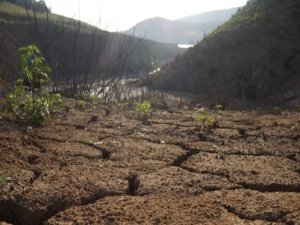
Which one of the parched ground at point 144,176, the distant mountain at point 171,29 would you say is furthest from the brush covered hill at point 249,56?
the distant mountain at point 171,29

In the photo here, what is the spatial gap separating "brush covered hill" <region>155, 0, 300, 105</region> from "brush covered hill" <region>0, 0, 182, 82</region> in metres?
2.24

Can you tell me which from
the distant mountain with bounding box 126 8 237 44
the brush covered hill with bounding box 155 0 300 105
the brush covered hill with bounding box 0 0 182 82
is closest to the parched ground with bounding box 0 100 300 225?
the brush covered hill with bounding box 0 0 182 82

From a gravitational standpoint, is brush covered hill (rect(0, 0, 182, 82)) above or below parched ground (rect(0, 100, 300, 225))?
above

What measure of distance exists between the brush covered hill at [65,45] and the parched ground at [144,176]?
317cm

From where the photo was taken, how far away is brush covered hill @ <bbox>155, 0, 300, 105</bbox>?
14.8m

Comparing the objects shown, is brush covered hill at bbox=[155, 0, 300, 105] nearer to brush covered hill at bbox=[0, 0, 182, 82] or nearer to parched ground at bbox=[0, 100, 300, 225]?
brush covered hill at bbox=[0, 0, 182, 82]

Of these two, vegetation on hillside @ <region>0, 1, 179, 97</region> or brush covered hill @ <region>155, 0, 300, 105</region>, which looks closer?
vegetation on hillside @ <region>0, 1, 179, 97</region>

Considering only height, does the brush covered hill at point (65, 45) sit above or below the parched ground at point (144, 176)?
above

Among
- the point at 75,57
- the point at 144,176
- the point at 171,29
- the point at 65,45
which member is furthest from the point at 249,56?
the point at 171,29

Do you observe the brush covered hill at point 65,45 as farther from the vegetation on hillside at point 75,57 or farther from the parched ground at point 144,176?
the parched ground at point 144,176

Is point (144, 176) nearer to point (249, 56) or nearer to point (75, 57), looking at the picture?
point (75, 57)

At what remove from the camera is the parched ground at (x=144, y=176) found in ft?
6.39

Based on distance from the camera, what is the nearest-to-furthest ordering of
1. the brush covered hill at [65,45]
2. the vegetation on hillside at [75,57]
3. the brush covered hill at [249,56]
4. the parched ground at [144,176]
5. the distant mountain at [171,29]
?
the parched ground at [144,176]
the vegetation on hillside at [75,57]
the brush covered hill at [65,45]
the brush covered hill at [249,56]
the distant mountain at [171,29]

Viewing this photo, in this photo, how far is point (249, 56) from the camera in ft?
55.3
